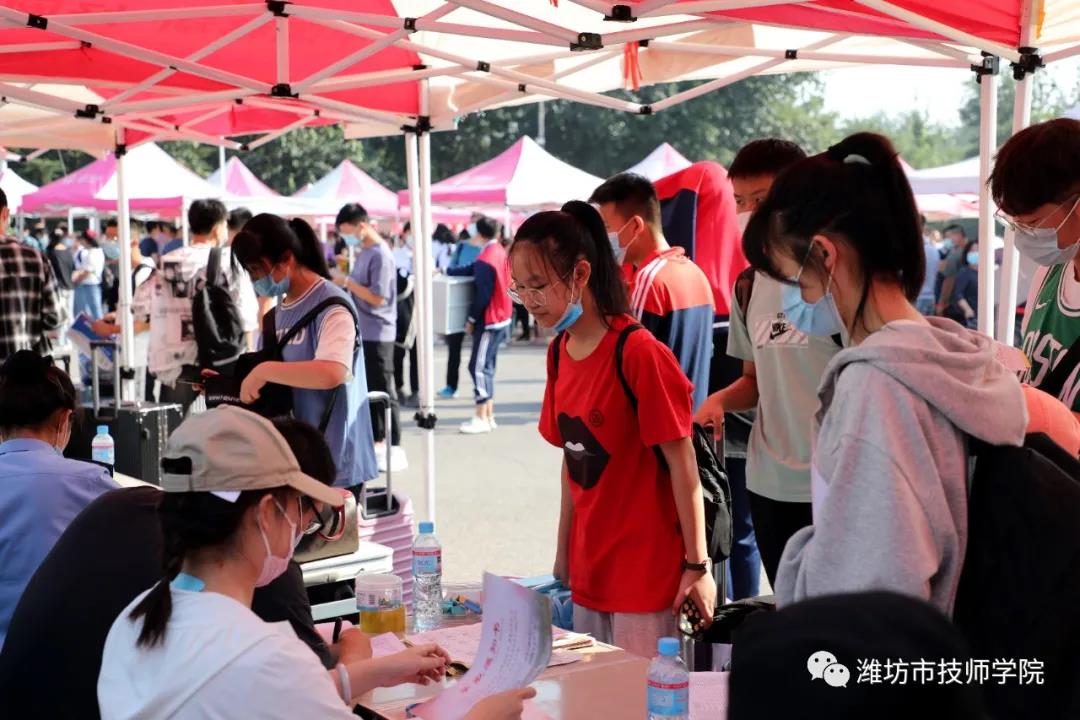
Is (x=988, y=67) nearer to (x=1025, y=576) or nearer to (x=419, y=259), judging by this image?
(x=419, y=259)

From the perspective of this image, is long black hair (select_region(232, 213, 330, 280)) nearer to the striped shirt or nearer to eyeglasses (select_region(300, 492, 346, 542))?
the striped shirt

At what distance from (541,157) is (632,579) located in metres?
15.0

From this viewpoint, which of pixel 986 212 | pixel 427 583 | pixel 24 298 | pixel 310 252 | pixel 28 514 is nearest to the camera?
pixel 28 514

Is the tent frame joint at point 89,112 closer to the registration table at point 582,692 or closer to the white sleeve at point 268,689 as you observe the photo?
the registration table at point 582,692

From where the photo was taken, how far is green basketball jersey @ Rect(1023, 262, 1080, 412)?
2703 mm

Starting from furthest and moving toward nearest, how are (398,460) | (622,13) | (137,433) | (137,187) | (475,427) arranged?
(137,187)
(475,427)
(398,460)
(137,433)
(622,13)

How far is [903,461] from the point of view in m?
1.59

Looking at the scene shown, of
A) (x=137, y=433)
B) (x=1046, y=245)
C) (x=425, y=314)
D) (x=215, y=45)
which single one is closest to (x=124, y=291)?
(x=137, y=433)

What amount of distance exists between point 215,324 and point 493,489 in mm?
2554

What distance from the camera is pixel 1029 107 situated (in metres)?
4.16

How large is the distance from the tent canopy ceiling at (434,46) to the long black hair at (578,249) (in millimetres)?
1258

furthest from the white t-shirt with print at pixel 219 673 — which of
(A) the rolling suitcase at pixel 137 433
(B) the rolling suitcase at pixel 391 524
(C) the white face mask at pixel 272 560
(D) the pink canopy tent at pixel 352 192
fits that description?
(D) the pink canopy tent at pixel 352 192

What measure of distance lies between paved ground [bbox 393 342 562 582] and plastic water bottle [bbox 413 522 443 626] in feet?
9.97

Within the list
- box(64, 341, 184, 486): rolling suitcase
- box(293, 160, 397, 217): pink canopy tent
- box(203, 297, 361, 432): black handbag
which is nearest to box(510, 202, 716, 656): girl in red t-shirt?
box(203, 297, 361, 432): black handbag
